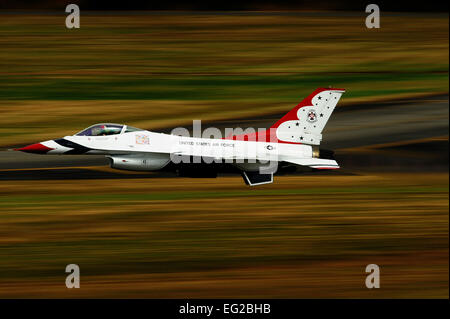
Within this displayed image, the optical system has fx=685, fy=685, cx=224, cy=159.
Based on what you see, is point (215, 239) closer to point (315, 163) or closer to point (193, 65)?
point (315, 163)

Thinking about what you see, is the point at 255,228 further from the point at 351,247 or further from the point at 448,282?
the point at 448,282

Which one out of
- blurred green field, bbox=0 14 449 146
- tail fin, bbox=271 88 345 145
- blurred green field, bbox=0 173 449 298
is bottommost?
blurred green field, bbox=0 173 449 298

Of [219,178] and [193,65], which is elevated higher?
[193,65]

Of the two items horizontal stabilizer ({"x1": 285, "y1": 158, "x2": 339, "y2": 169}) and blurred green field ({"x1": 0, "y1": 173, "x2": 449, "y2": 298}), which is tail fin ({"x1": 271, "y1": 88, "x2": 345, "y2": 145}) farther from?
blurred green field ({"x1": 0, "y1": 173, "x2": 449, "y2": 298})

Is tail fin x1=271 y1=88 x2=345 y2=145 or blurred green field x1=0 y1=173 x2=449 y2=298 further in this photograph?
blurred green field x1=0 y1=173 x2=449 y2=298

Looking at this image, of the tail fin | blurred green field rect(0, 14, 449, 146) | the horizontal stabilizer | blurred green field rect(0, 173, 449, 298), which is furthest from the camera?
blurred green field rect(0, 14, 449, 146)

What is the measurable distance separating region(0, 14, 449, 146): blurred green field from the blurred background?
4.3 inches

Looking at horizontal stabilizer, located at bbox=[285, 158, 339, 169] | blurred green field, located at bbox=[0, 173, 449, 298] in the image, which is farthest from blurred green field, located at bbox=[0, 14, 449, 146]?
horizontal stabilizer, located at bbox=[285, 158, 339, 169]

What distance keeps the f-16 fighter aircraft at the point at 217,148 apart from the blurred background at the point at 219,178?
148 inches

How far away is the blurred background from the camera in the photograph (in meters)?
24.8

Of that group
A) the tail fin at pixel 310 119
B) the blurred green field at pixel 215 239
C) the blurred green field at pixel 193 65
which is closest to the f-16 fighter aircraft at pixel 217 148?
the tail fin at pixel 310 119

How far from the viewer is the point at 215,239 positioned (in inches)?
997

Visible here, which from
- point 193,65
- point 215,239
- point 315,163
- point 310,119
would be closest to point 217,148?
point 315,163

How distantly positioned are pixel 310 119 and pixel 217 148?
11.1ft
